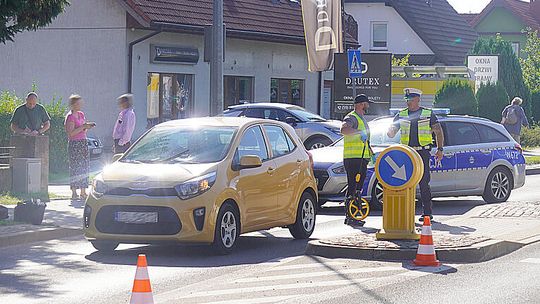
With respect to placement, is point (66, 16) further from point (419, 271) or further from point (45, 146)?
point (419, 271)

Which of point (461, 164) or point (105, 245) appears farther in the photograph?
point (461, 164)

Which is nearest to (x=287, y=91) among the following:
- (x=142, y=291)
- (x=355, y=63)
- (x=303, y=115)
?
(x=303, y=115)

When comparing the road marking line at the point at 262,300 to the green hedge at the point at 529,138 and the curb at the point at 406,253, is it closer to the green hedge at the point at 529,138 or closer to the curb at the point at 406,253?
the curb at the point at 406,253

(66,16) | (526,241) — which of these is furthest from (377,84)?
(526,241)

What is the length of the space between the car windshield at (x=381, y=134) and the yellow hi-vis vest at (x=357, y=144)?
9.64 ft

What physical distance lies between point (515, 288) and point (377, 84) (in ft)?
59.6

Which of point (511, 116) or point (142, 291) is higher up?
point (511, 116)

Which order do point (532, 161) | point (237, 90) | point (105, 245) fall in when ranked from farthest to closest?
1. point (237, 90)
2. point (532, 161)
3. point (105, 245)

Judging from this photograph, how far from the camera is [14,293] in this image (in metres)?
10.0

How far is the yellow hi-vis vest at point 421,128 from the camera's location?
1551 cm

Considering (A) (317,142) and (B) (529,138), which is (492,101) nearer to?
(B) (529,138)

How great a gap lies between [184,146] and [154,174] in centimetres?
86

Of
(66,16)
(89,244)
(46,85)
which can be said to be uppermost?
(66,16)

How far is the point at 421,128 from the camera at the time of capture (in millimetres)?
15531
